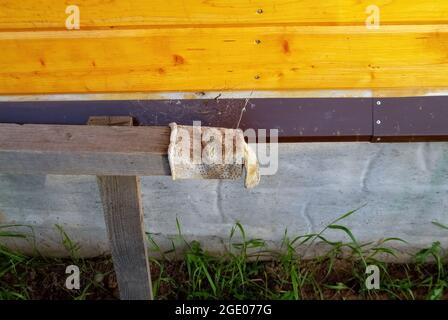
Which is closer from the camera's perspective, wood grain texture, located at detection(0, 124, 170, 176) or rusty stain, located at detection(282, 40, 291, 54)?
wood grain texture, located at detection(0, 124, 170, 176)

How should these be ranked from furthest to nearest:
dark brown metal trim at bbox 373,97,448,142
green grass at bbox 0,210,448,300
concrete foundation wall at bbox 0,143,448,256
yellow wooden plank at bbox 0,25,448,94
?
green grass at bbox 0,210,448,300 < concrete foundation wall at bbox 0,143,448,256 < dark brown metal trim at bbox 373,97,448,142 < yellow wooden plank at bbox 0,25,448,94

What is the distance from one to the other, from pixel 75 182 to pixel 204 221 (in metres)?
0.84

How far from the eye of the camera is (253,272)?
3127 millimetres

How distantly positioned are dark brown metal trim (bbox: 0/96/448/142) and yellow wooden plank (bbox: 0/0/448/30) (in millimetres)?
386

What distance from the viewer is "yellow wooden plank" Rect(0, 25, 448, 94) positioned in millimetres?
2174

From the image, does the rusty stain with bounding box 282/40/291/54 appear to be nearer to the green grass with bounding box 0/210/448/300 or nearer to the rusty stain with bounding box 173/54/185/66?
the rusty stain with bounding box 173/54/185/66

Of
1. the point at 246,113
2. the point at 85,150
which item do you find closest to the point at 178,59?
the point at 246,113

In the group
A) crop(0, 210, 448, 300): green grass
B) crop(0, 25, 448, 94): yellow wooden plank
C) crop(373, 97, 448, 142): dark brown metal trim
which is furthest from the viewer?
crop(0, 210, 448, 300): green grass

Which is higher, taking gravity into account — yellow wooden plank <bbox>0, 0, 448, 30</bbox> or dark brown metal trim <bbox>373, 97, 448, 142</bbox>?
yellow wooden plank <bbox>0, 0, 448, 30</bbox>

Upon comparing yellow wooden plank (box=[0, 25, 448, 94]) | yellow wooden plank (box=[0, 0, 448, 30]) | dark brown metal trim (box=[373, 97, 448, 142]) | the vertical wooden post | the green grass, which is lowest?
the green grass

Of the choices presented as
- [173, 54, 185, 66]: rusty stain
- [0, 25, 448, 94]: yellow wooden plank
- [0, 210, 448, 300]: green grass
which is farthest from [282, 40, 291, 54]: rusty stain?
[0, 210, 448, 300]: green grass

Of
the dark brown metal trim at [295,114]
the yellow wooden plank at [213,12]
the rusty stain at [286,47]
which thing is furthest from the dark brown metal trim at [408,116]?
the rusty stain at [286,47]

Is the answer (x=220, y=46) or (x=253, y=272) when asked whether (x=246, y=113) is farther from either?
(x=253, y=272)

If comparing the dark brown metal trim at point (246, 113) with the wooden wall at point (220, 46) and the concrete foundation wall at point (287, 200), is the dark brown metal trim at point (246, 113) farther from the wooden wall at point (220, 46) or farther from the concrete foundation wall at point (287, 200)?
the concrete foundation wall at point (287, 200)
